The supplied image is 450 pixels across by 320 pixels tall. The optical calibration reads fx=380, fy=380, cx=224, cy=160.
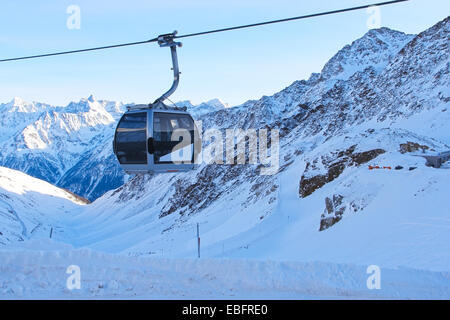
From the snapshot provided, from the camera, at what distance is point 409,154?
24.5 metres

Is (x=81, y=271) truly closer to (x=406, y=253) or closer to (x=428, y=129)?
(x=406, y=253)

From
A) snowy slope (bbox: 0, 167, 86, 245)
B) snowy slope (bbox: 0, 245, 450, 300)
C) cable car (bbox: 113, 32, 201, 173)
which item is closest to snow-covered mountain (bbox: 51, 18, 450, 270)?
snowy slope (bbox: 0, 245, 450, 300)

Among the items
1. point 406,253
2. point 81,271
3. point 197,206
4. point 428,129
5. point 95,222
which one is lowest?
point 95,222

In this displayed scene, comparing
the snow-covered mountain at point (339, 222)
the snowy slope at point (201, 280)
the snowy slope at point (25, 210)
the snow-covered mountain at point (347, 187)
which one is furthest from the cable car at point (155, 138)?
the snowy slope at point (25, 210)

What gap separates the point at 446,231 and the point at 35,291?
45.9 feet

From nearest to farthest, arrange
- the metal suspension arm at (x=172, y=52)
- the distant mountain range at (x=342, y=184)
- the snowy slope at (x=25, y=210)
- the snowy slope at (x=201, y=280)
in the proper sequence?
the snowy slope at (x=201, y=280) < the metal suspension arm at (x=172, y=52) < the distant mountain range at (x=342, y=184) < the snowy slope at (x=25, y=210)

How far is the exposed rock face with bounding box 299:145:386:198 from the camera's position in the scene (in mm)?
26609

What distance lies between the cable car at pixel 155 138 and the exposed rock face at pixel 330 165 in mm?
17174

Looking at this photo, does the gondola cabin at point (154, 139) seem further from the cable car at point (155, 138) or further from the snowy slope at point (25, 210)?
the snowy slope at point (25, 210)

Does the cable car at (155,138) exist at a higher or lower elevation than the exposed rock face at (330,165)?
higher

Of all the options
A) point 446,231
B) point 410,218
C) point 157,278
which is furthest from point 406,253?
point 157,278

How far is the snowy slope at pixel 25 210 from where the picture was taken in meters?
93.2

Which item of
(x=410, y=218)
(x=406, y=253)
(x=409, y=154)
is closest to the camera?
(x=406, y=253)

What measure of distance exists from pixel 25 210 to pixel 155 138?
143208 mm
